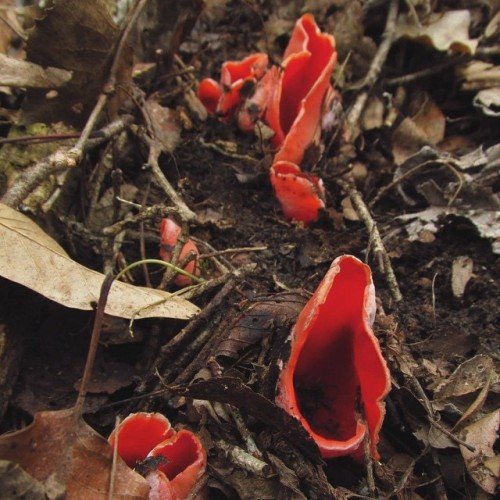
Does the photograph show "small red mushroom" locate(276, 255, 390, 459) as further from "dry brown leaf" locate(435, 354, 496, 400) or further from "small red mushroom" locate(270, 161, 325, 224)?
"small red mushroom" locate(270, 161, 325, 224)

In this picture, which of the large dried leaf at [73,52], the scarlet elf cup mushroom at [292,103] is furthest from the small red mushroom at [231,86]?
the large dried leaf at [73,52]

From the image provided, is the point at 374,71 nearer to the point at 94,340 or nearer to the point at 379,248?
the point at 379,248

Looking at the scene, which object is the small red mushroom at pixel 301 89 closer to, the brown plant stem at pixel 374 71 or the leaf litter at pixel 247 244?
the leaf litter at pixel 247 244

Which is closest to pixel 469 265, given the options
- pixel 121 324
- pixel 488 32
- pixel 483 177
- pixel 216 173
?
pixel 483 177

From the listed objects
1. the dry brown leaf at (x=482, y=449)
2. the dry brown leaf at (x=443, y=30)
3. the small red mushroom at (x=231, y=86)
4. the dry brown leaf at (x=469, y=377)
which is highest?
the dry brown leaf at (x=443, y=30)

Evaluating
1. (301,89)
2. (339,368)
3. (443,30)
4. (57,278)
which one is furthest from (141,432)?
(443,30)

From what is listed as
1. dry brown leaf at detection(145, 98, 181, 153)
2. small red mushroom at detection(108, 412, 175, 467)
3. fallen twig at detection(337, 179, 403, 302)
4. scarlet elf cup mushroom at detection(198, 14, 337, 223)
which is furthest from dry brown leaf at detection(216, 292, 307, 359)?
dry brown leaf at detection(145, 98, 181, 153)
